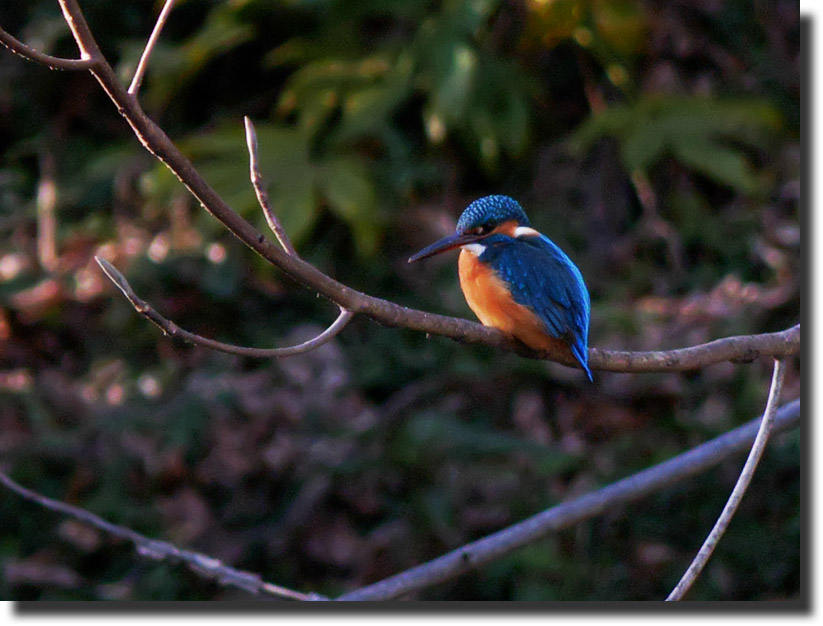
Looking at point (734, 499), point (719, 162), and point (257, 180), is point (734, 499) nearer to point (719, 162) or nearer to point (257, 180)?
point (257, 180)

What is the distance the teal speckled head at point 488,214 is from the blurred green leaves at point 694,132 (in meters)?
1.27

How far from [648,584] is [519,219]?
122 centimetres

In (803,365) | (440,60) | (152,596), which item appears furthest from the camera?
(440,60)

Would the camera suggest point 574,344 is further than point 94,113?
No

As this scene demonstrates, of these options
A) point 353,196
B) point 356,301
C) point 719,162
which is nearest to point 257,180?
point 356,301

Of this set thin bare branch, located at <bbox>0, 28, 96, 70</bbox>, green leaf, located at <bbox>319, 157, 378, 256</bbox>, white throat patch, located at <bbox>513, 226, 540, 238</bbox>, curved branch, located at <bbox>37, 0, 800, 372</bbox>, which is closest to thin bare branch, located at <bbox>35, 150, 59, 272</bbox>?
green leaf, located at <bbox>319, 157, 378, 256</bbox>

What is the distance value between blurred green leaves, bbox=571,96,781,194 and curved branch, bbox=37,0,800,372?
1.47 metres

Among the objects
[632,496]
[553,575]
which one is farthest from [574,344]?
[553,575]

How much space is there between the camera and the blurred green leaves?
3150 mm

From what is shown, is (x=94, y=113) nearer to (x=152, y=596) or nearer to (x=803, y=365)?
(x=152, y=596)

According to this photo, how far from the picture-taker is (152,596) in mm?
2688

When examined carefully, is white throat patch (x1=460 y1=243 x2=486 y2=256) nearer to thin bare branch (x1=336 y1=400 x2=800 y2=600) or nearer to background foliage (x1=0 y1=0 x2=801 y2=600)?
thin bare branch (x1=336 y1=400 x2=800 y2=600)

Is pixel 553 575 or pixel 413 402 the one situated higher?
pixel 413 402

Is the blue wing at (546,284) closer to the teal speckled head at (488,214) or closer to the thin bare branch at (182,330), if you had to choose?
the teal speckled head at (488,214)
